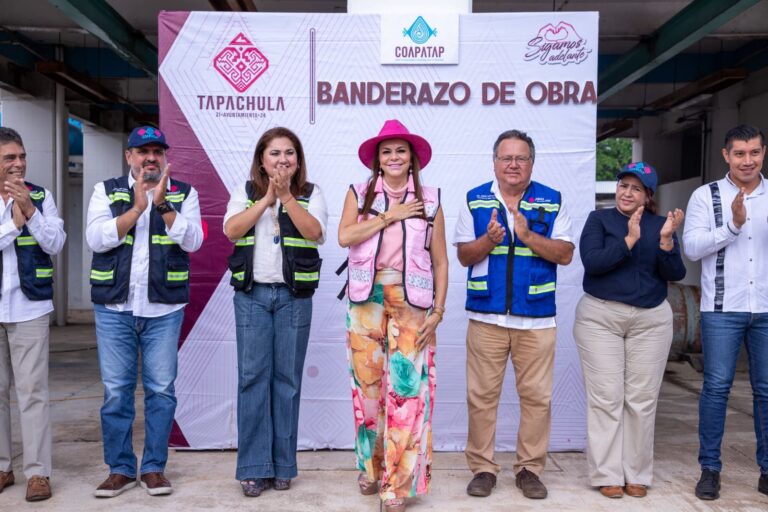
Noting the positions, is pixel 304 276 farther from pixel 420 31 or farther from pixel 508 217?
pixel 420 31

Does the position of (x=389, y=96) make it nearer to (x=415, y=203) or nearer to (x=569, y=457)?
(x=415, y=203)

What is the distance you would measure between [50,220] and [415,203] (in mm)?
1717

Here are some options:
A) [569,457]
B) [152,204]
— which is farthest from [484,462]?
[152,204]

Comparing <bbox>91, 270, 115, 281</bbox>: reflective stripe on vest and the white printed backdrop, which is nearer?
<bbox>91, 270, 115, 281</bbox>: reflective stripe on vest

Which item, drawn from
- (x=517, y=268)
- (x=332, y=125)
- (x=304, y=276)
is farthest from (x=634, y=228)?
(x=332, y=125)

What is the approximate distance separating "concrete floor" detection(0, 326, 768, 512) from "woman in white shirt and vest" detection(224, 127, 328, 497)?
26cm

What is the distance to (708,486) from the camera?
3.68 metres

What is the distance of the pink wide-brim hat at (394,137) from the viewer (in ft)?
11.3

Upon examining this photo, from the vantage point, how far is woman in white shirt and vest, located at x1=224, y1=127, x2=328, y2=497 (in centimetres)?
358

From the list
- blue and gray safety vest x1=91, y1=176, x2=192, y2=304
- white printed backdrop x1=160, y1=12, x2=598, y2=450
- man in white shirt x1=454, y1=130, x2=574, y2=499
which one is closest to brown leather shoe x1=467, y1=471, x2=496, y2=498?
Result: man in white shirt x1=454, y1=130, x2=574, y2=499

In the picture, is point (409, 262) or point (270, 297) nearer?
point (409, 262)

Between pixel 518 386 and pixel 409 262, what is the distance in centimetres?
89

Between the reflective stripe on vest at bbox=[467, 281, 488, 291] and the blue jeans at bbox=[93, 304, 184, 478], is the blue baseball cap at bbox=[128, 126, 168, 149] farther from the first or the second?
the reflective stripe on vest at bbox=[467, 281, 488, 291]

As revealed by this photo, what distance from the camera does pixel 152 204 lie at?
3.65 metres
